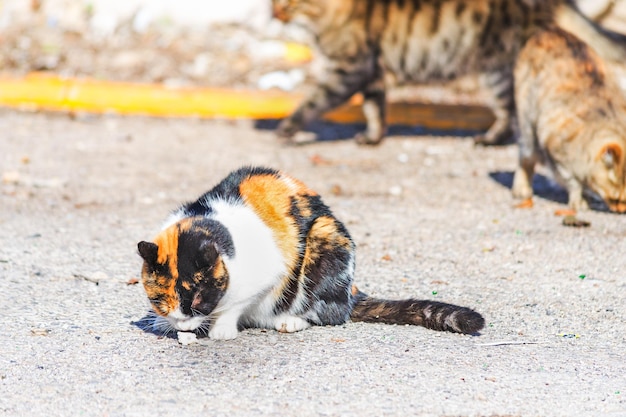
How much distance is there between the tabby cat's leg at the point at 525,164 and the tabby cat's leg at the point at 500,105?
4.58 feet

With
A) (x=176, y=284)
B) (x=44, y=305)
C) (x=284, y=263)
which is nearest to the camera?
(x=176, y=284)

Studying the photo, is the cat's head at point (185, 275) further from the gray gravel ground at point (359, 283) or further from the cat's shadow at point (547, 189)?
the cat's shadow at point (547, 189)

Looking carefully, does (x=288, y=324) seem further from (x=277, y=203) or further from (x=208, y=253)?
(x=208, y=253)

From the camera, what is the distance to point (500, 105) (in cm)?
850

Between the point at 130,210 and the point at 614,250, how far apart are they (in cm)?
301

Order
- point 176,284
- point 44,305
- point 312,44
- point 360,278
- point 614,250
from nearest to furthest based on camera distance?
1. point 176,284
2. point 44,305
3. point 360,278
4. point 614,250
5. point 312,44

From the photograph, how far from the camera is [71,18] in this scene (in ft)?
37.1

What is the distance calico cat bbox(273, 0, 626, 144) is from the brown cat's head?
6.84 feet

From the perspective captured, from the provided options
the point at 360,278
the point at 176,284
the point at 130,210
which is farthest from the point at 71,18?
the point at 176,284

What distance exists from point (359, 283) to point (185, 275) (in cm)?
138

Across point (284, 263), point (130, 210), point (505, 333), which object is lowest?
point (130, 210)

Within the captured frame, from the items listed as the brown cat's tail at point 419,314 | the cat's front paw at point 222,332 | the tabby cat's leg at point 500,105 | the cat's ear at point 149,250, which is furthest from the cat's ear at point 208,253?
the tabby cat's leg at point 500,105

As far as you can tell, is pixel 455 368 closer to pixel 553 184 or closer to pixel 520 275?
pixel 520 275

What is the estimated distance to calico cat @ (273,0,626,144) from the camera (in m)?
8.44
